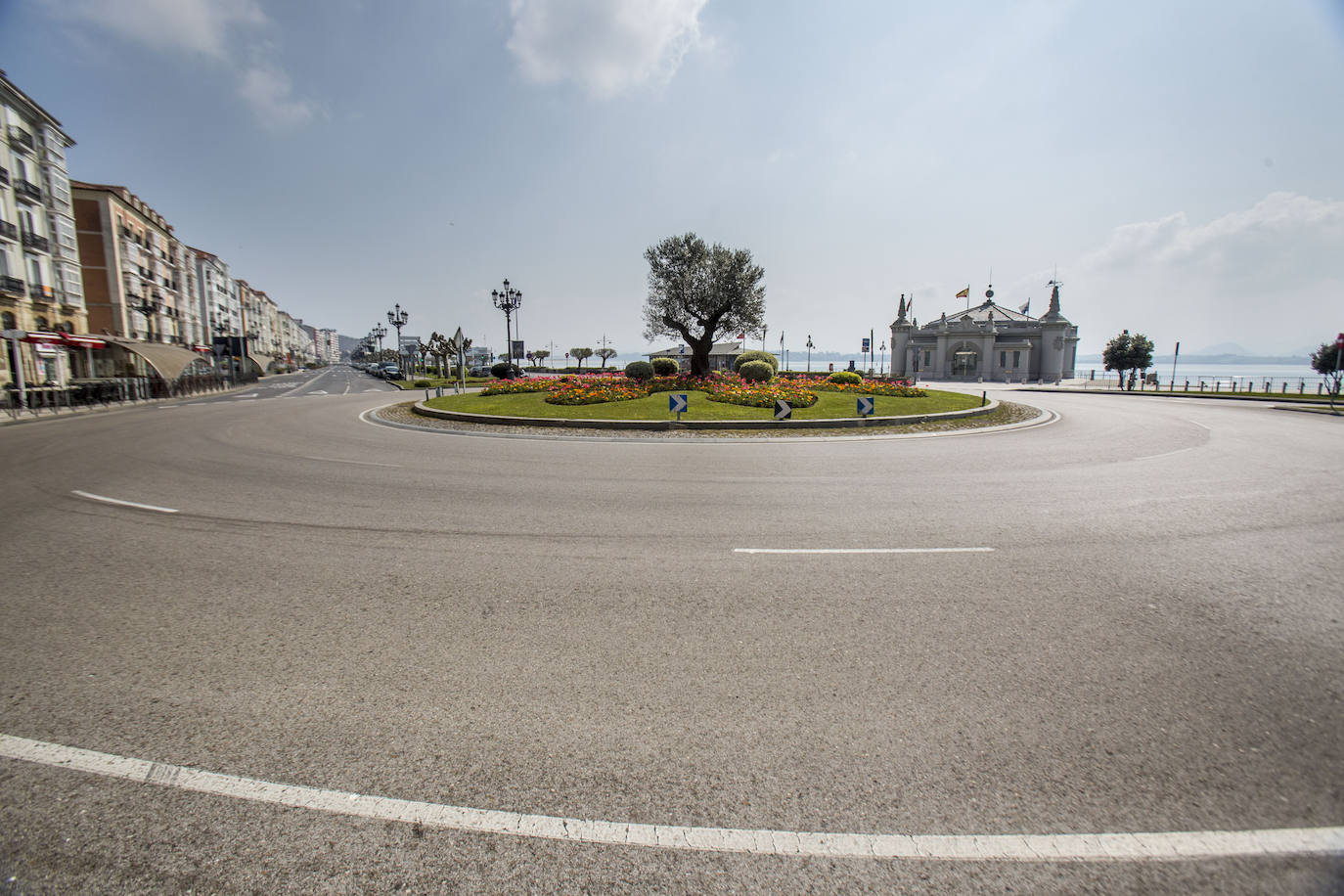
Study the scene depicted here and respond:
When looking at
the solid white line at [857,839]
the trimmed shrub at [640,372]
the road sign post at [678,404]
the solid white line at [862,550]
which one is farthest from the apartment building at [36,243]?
the solid white line at [857,839]

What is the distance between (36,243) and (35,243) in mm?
68

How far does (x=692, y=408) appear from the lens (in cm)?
1967

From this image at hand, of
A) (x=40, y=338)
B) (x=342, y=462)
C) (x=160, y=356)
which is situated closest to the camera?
(x=342, y=462)

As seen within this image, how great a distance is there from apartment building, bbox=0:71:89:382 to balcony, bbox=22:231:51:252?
58 mm

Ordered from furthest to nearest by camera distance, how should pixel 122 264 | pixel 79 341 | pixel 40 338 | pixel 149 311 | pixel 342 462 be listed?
pixel 149 311, pixel 122 264, pixel 79 341, pixel 40 338, pixel 342 462

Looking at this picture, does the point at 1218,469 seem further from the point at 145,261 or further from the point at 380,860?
the point at 145,261

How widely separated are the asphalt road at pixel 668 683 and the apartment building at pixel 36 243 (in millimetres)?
37432

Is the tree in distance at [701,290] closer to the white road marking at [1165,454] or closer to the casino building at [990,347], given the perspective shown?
the white road marking at [1165,454]

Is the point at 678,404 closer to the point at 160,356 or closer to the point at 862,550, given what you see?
the point at 862,550

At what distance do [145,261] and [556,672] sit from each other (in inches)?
2875

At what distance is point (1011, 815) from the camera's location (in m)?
2.35

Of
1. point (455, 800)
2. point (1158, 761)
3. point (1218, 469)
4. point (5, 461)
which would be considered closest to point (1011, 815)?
point (1158, 761)

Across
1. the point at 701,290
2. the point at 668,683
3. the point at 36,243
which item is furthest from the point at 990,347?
the point at 36,243

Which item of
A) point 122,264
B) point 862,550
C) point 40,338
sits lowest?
point 862,550
